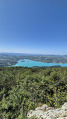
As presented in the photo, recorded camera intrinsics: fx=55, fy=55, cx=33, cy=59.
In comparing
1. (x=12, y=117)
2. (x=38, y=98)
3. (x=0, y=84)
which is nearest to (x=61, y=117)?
(x=38, y=98)

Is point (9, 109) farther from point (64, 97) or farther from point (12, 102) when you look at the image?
point (64, 97)

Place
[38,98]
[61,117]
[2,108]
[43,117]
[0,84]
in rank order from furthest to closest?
[0,84], [38,98], [2,108], [43,117], [61,117]

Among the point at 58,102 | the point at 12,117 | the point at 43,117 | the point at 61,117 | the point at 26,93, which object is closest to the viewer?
the point at 61,117

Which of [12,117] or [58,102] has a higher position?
[58,102]

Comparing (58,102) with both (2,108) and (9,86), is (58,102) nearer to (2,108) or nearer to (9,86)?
(2,108)

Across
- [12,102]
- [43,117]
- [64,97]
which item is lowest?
[12,102]

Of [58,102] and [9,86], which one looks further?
[9,86]

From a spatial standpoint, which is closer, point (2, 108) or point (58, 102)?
point (58, 102)

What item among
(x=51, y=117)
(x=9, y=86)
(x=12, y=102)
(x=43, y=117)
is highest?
(x=51, y=117)

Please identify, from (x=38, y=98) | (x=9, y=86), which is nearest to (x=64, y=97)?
(x=38, y=98)
